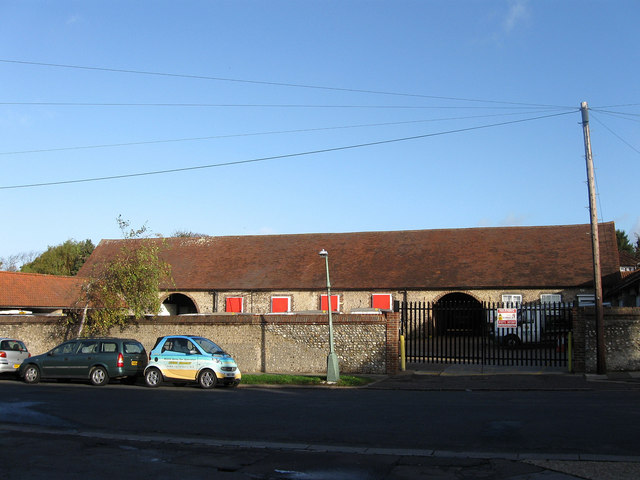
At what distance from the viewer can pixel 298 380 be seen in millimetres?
20750

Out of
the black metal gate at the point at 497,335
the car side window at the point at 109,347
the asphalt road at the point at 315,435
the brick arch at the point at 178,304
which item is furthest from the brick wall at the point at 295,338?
the brick arch at the point at 178,304

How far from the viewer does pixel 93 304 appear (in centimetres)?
2678

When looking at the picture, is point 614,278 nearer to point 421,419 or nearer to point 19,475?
point 421,419

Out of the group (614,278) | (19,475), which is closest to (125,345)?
(19,475)

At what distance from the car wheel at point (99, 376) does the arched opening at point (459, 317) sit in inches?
449

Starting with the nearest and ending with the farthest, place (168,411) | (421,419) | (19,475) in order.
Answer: (19,475) → (421,419) → (168,411)

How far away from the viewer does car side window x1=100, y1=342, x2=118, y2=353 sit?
2092 centimetres

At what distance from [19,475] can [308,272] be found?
106 feet

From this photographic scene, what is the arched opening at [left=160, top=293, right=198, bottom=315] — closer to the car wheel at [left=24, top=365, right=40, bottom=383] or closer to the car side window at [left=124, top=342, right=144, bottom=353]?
the car wheel at [left=24, top=365, right=40, bottom=383]

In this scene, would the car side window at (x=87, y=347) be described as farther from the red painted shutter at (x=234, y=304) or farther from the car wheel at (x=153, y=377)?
the red painted shutter at (x=234, y=304)

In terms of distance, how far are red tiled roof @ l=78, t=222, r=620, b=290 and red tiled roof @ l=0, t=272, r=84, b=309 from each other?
10.5 ft

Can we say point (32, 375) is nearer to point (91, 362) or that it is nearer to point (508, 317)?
point (91, 362)

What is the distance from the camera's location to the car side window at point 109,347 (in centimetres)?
2092

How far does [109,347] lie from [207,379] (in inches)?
156
